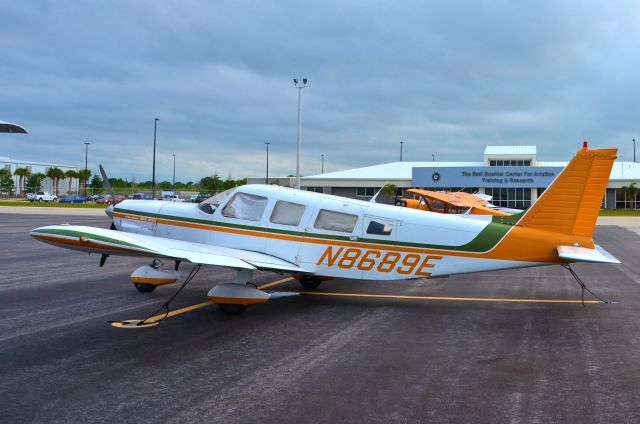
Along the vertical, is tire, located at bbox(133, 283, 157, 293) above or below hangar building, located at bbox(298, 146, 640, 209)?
below

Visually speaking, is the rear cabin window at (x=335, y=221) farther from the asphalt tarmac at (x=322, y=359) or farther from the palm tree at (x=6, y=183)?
the palm tree at (x=6, y=183)

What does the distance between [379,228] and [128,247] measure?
4.22 metres

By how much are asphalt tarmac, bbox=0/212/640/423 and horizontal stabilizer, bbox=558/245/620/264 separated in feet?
3.30

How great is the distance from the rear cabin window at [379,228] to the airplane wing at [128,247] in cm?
168

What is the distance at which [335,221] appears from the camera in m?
9.37

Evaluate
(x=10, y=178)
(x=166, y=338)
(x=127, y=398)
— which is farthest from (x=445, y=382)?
(x=10, y=178)

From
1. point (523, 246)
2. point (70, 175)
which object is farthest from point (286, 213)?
point (70, 175)

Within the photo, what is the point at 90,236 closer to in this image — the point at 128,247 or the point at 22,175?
the point at 128,247

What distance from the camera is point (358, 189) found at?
7675 cm

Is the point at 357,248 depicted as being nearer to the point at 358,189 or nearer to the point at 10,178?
the point at 358,189

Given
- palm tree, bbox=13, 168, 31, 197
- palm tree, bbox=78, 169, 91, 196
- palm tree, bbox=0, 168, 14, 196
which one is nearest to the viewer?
palm tree, bbox=78, 169, 91, 196

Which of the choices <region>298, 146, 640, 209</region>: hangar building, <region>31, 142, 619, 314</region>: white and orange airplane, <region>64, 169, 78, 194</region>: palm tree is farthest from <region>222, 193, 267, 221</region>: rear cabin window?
<region>64, 169, 78, 194</region>: palm tree

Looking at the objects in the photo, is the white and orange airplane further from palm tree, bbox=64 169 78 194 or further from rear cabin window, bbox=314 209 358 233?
palm tree, bbox=64 169 78 194

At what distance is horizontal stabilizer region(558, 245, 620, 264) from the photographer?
323 inches
